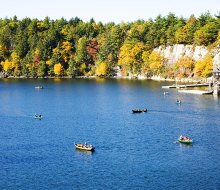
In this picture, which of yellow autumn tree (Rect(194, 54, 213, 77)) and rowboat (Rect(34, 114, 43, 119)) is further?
yellow autumn tree (Rect(194, 54, 213, 77))

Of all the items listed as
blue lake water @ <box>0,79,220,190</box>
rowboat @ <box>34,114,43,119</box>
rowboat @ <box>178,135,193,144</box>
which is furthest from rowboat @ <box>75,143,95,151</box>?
rowboat @ <box>34,114,43,119</box>

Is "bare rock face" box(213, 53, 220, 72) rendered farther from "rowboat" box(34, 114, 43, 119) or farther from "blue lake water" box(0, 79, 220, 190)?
"rowboat" box(34, 114, 43, 119)

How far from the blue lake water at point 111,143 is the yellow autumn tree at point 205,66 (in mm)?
37883

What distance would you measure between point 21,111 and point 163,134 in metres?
47.5

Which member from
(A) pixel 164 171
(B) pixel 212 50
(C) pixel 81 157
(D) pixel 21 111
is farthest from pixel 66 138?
(B) pixel 212 50

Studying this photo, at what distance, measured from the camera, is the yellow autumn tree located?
619ft

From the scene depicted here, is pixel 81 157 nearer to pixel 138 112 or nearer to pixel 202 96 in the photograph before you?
pixel 138 112

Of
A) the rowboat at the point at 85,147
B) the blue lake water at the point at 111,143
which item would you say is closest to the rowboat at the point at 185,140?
the blue lake water at the point at 111,143

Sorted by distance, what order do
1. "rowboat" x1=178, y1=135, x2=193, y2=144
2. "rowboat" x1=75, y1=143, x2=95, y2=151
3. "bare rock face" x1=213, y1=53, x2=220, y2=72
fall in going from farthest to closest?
"bare rock face" x1=213, y1=53, x2=220, y2=72, "rowboat" x1=178, y1=135, x2=193, y2=144, "rowboat" x1=75, y1=143, x2=95, y2=151

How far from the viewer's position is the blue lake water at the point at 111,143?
70062 millimetres

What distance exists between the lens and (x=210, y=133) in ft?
320

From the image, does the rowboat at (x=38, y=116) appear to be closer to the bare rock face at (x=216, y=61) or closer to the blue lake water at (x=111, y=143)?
the blue lake water at (x=111, y=143)

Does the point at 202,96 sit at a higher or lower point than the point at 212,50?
lower

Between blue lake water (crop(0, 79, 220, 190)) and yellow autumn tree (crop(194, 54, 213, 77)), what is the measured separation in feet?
124
